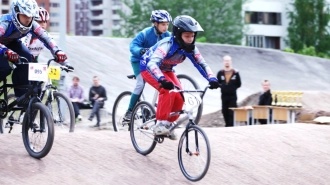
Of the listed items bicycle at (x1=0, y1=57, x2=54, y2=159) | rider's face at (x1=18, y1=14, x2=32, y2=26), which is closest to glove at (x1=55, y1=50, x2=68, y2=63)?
bicycle at (x1=0, y1=57, x2=54, y2=159)

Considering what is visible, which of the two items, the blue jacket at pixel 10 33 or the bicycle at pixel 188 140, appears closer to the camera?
the bicycle at pixel 188 140

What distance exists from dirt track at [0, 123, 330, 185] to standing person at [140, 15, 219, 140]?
24.7 inches

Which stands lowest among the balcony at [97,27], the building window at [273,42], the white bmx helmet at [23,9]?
the white bmx helmet at [23,9]

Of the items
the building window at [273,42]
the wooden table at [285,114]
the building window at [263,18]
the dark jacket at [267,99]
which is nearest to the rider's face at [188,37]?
the wooden table at [285,114]

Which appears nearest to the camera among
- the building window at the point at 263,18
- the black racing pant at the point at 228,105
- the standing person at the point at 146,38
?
the standing person at the point at 146,38

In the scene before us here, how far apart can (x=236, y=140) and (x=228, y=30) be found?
60046mm

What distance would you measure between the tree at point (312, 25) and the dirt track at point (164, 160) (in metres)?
63.7

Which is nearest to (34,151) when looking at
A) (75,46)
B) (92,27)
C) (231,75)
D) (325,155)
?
(325,155)

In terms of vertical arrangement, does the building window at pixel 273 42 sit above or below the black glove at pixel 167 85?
above

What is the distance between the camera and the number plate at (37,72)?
895cm

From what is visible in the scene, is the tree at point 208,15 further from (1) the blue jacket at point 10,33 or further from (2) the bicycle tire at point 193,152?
(2) the bicycle tire at point 193,152

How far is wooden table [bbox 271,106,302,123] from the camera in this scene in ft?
56.2

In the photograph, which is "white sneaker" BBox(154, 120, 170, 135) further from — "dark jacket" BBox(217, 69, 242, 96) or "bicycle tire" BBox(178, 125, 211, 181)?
"dark jacket" BBox(217, 69, 242, 96)

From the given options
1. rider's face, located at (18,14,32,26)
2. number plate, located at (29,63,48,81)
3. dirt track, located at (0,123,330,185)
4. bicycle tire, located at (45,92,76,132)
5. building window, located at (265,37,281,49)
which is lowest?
dirt track, located at (0,123,330,185)
